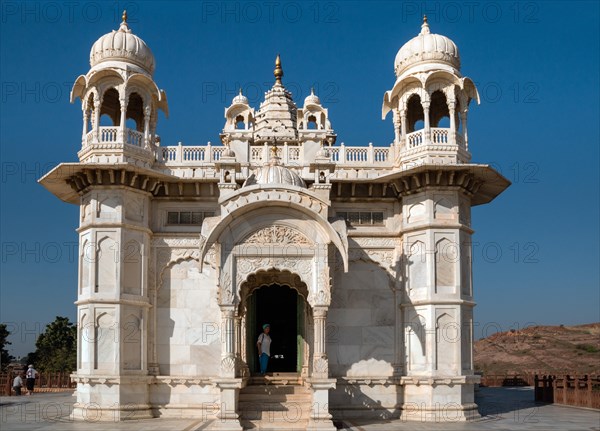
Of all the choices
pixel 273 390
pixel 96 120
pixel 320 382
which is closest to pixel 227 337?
Answer: pixel 273 390

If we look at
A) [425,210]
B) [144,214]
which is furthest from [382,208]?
[144,214]

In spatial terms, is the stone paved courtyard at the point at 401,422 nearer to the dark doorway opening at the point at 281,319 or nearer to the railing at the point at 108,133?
the dark doorway opening at the point at 281,319

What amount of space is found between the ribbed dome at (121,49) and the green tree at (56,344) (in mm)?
26923

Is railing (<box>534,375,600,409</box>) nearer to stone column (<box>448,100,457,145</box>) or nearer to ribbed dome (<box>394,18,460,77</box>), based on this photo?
stone column (<box>448,100,457,145</box>)

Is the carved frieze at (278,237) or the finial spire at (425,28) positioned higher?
the finial spire at (425,28)

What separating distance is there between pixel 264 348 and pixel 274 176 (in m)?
5.08

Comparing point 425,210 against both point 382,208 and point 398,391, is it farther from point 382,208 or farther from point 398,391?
point 398,391

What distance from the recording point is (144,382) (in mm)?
22047

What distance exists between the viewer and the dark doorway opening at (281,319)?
24.2m

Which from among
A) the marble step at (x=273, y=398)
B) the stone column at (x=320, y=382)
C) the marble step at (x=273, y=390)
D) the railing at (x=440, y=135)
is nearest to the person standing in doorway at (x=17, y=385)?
the marble step at (x=273, y=390)

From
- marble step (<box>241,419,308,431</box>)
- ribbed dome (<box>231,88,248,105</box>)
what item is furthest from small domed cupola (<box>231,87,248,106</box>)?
marble step (<box>241,419,308,431</box>)

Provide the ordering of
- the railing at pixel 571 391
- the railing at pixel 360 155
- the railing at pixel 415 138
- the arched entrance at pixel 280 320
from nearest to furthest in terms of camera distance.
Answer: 1. the railing at pixel 415 138
2. the railing at pixel 360 155
3. the arched entrance at pixel 280 320
4. the railing at pixel 571 391

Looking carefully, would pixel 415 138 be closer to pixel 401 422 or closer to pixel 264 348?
pixel 264 348

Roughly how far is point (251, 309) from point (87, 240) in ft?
16.9
